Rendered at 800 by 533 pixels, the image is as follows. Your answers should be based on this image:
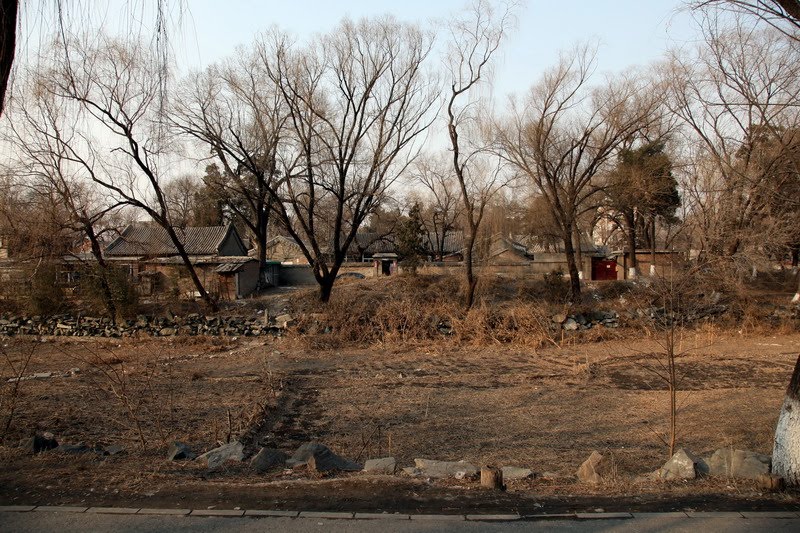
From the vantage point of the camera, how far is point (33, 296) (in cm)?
2334

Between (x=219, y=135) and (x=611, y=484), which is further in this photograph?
(x=219, y=135)

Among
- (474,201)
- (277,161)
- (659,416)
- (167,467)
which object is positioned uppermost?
(277,161)

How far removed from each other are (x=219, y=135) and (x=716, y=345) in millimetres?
19851

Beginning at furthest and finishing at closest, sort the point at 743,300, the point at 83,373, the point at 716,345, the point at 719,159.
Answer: the point at 743,300, the point at 719,159, the point at 716,345, the point at 83,373

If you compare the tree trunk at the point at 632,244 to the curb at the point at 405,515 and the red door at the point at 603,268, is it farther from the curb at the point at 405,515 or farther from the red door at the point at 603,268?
the curb at the point at 405,515

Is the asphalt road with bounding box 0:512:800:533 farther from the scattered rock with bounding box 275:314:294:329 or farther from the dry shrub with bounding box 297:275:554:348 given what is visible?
the scattered rock with bounding box 275:314:294:329

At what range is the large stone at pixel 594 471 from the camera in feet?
17.5

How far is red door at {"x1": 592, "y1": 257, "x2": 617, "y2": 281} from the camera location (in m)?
37.0

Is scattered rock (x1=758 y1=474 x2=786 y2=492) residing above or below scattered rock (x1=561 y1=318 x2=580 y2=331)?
above

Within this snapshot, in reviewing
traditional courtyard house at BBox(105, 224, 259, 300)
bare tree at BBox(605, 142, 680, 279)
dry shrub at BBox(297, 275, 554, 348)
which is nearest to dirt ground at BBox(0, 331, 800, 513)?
dry shrub at BBox(297, 275, 554, 348)

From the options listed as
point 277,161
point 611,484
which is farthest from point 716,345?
point 277,161

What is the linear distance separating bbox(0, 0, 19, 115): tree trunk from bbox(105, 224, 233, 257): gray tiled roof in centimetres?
2978

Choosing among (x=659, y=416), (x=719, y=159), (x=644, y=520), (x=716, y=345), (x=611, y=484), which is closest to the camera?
(x=644, y=520)

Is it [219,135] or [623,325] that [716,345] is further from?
[219,135]
